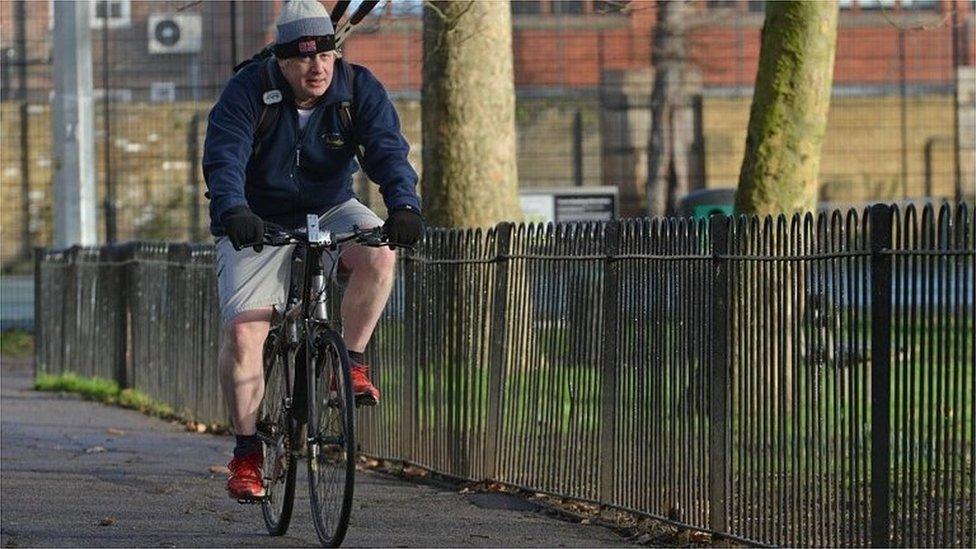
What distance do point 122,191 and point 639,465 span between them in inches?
974

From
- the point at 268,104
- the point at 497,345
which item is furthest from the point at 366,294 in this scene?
the point at 497,345

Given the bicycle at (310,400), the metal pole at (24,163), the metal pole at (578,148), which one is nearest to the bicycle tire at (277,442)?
the bicycle at (310,400)

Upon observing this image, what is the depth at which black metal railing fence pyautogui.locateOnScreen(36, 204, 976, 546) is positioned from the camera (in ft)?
20.7

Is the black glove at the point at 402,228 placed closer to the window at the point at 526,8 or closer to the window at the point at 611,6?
the window at the point at 611,6

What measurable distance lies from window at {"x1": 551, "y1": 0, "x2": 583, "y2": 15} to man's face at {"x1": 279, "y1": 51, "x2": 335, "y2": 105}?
17041mm

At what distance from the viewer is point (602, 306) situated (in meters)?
8.47

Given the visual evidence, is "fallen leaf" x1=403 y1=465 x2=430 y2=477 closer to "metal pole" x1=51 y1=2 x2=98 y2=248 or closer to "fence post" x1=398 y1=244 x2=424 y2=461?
"fence post" x1=398 y1=244 x2=424 y2=461

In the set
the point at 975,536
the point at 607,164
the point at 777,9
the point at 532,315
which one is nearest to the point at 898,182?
the point at 607,164

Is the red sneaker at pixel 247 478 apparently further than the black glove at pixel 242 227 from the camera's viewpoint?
Yes

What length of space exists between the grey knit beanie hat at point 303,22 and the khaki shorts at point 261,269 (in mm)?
673

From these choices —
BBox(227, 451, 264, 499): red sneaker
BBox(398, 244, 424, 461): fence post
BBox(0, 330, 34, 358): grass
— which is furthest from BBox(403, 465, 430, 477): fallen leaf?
BBox(0, 330, 34, 358): grass

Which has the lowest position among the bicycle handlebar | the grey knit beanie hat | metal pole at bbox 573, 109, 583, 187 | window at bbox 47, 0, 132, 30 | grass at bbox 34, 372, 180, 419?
grass at bbox 34, 372, 180, 419

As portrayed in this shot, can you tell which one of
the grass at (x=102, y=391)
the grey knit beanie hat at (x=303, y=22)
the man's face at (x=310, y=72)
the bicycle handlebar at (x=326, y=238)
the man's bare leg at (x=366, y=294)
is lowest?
the grass at (x=102, y=391)

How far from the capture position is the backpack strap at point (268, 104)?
7285 mm
